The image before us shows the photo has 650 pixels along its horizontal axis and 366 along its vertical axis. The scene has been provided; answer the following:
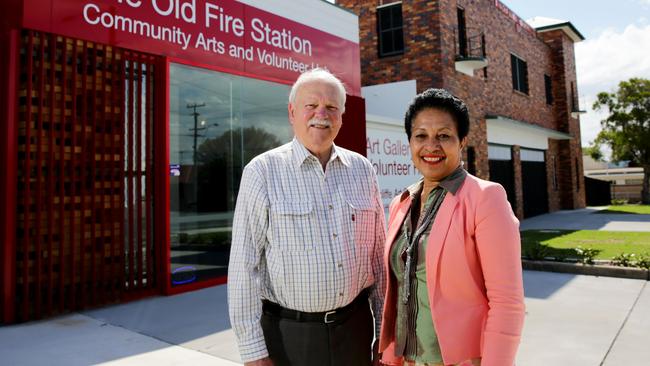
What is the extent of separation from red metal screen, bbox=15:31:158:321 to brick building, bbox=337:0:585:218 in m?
8.32

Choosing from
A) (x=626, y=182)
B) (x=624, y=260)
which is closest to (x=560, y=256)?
(x=624, y=260)

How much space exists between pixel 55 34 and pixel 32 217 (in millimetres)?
2092

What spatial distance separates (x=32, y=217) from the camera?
500 centimetres

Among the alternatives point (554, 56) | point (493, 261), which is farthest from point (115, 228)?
point (554, 56)

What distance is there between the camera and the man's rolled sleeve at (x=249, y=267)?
6.03 feet

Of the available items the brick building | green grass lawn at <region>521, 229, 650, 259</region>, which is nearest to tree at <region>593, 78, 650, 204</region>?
the brick building

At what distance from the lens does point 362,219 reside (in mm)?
2088

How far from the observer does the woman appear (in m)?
1.58

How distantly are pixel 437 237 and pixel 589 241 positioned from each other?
1023cm

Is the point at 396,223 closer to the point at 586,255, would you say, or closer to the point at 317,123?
the point at 317,123

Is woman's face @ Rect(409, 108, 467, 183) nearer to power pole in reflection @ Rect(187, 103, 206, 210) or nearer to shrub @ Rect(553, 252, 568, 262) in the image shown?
power pole in reflection @ Rect(187, 103, 206, 210)

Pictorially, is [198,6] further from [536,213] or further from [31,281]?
[536,213]

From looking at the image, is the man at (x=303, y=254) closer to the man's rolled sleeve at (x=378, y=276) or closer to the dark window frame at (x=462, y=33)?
the man's rolled sleeve at (x=378, y=276)

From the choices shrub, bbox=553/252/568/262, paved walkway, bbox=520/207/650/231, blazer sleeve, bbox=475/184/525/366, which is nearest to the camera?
blazer sleeve, bbox=475/184/525/366
